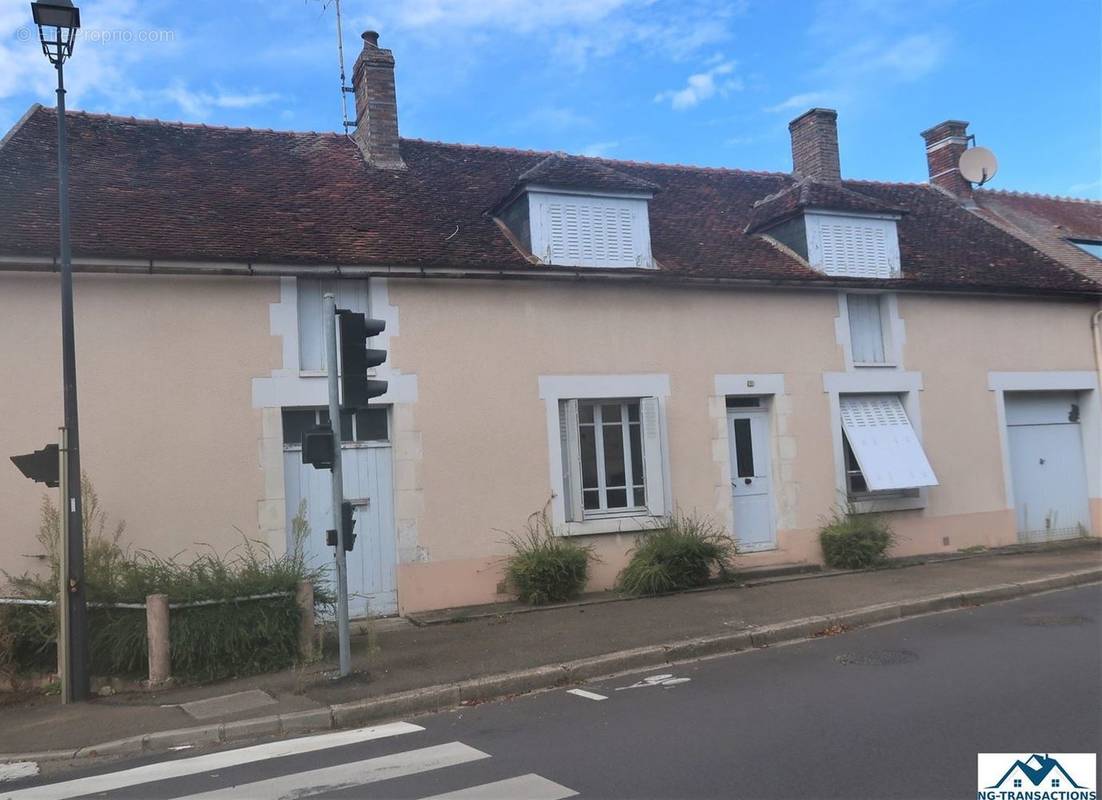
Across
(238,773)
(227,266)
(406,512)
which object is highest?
(227,266)

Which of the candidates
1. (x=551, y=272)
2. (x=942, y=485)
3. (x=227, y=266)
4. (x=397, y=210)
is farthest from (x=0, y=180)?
(x=942, y=485)

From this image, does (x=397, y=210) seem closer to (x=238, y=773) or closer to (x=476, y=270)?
(x=476, y=270)

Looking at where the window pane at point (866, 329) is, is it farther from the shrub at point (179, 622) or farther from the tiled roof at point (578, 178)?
the shrub at point (179, 622)

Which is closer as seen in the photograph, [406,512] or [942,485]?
[406,512]

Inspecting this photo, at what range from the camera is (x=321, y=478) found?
1020 centimetres

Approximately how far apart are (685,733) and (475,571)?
519cm

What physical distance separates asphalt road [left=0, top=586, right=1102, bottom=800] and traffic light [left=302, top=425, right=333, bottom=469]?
80.6 inches

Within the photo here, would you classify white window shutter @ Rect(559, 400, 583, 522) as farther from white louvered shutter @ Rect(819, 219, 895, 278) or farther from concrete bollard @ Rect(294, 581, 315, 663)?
white louvered shutter @ Rect(819, 219, 895, 278)

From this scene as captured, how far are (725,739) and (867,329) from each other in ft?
29.7

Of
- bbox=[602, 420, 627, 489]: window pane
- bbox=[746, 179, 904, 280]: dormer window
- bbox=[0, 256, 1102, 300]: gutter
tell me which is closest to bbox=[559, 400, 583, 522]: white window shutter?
bbox=[602, 420, 627, 489]: window pane

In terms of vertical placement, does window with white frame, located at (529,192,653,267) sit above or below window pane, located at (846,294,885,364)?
above

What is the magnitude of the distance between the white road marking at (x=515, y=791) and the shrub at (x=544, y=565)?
5.46m

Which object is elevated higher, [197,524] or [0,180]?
[0,180]

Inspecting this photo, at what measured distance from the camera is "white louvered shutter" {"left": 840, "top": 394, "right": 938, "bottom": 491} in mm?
12445
